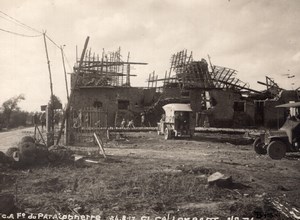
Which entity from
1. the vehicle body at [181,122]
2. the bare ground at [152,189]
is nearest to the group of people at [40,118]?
the bare ground at [152,189]

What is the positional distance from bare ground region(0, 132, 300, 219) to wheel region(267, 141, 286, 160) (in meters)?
1.23

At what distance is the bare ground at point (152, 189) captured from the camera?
5750mm

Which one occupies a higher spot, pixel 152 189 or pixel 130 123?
pixel 130 123

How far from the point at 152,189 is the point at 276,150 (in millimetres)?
6694

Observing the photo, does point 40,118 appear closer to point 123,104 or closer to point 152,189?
point 123,104

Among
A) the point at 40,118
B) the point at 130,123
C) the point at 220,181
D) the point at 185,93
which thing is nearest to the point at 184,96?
the point at 185,93

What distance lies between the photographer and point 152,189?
23.1 feet

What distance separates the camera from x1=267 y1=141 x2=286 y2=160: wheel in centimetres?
1181

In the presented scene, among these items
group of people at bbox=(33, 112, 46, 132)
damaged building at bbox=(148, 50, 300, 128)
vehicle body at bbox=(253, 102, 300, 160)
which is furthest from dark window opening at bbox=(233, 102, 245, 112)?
vehicle body at bbox=(253, 102, 300, 160)

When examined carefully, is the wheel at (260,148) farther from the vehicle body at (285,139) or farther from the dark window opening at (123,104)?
the dark window opening at (123,104)

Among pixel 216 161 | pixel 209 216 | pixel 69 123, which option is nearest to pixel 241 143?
pixel 216 161

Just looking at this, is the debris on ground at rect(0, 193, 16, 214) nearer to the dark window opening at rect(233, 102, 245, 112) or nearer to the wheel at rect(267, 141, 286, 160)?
the wheel at rect(267, 141, 286, 160)

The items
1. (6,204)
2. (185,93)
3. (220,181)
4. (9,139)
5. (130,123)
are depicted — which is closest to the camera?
(6,204)

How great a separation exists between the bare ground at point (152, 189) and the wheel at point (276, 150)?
123 centimetres
